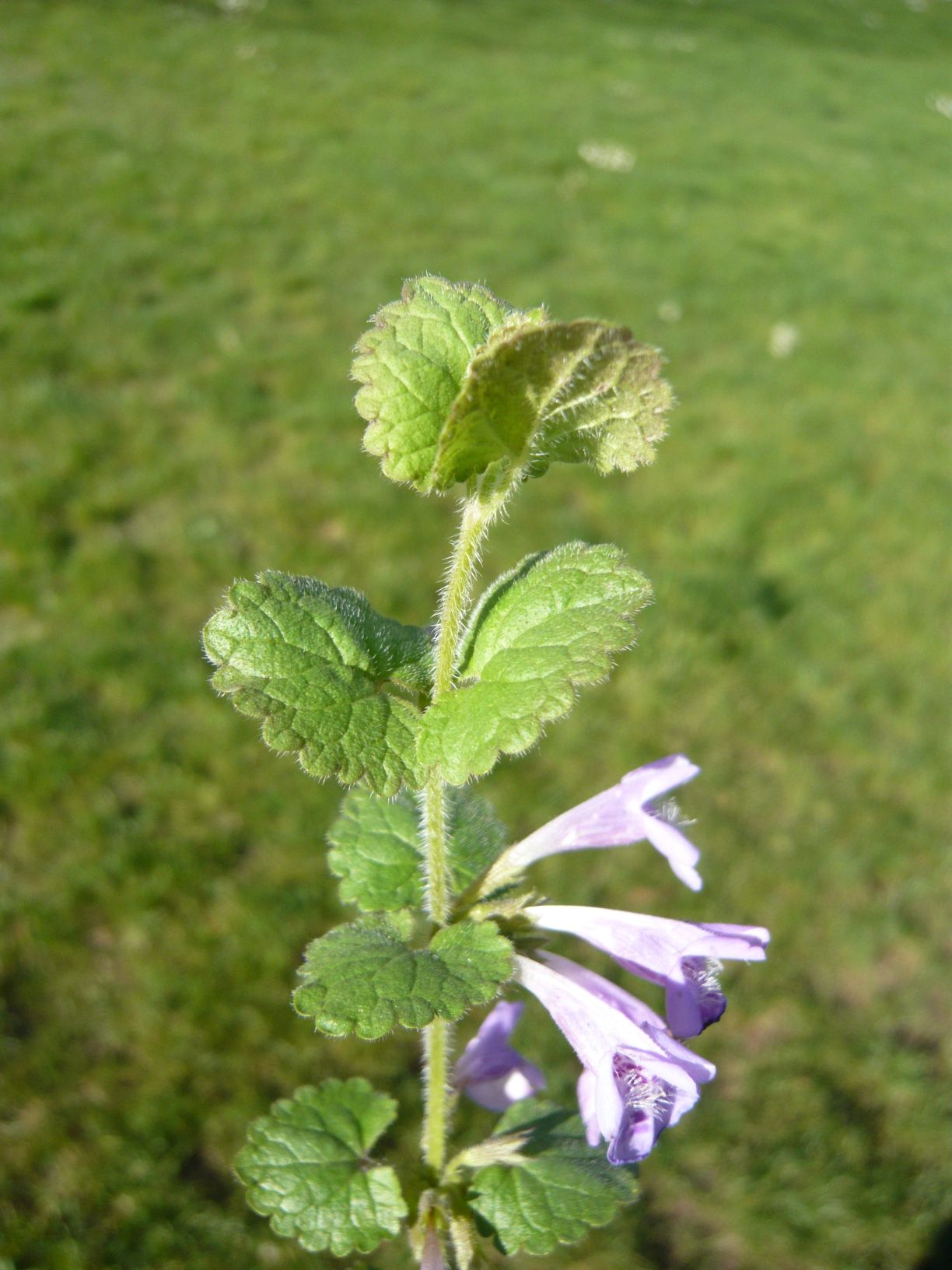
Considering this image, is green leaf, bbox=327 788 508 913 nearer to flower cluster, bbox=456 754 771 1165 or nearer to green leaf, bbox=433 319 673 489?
flower cluster, bbox=456 754 771 1165

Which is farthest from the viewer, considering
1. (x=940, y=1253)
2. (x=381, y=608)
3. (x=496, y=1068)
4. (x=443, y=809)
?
(x=381, y=608)

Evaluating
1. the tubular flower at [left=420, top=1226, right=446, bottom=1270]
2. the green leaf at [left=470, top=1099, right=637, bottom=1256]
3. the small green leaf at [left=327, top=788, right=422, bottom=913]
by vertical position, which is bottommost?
the green leaf at [left=470, top=1099, right=637, bottom=1256]

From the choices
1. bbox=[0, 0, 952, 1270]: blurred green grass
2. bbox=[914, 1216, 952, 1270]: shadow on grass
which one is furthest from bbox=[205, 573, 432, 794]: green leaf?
bbox=[914, 1216, 952, 1270]: shadow on grass

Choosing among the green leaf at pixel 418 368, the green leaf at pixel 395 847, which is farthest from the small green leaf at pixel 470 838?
the green leaf at pixel 418 368

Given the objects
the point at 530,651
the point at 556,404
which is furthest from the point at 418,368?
the point at 530,651

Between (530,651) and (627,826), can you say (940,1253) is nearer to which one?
(627,826)

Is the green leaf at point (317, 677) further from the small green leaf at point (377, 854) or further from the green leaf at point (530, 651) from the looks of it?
the small green leaf at point (377, 854)
